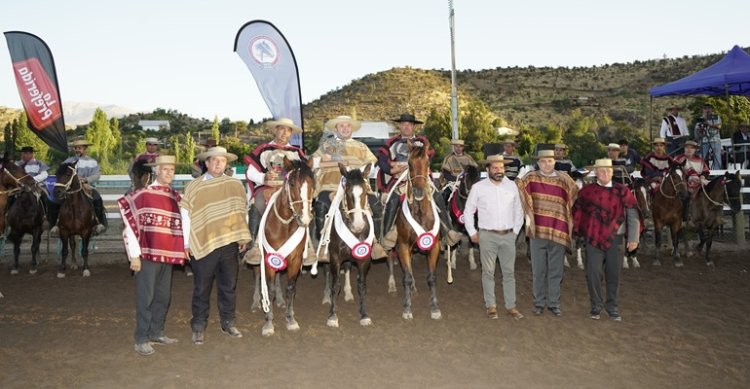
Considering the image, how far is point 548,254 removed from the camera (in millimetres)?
8883

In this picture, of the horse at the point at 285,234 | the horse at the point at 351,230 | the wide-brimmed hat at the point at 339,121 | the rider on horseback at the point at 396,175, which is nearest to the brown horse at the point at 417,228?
the rider on horseback at the point at 396,175

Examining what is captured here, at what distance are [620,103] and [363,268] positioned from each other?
62.1m

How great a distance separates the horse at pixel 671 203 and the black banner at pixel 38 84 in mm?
12566

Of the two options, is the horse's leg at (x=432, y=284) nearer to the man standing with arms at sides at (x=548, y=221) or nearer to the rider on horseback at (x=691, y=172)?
the man standing with arms at sides at (x=548, y=221)

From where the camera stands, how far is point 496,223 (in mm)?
8570

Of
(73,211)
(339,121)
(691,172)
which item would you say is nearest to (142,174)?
(339,121)

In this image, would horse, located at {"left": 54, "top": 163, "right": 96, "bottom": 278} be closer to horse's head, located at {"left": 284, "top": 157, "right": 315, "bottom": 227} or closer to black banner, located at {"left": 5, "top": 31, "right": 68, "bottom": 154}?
black banner, located at {"left": 5, "top": 31, "right": 68, "bottom": 154}

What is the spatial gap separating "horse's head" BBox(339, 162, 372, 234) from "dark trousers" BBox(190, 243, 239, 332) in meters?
1.39

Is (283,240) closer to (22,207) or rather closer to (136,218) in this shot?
(136,218)

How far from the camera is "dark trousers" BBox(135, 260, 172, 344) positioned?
279 inches

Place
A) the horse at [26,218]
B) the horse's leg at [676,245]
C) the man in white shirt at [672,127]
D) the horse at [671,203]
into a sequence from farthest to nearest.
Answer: the man in white shirt at [672,127]
the horse at [671,203]
the horse's leg at [676,245]
the horse at [26,218]

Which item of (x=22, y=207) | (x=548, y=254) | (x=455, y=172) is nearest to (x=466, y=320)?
(x=548, y=254)

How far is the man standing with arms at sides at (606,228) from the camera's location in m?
8.55

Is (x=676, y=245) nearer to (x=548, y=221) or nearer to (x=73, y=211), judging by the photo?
(x=548, y=221)
